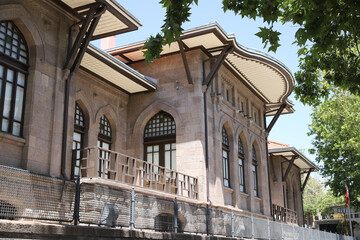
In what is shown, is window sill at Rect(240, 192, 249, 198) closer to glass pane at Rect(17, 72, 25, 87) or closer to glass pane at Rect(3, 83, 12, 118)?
glass pane at Rect(17, 72, 25, 87)

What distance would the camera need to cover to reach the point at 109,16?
1531 centimetres

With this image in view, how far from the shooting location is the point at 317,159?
1377 inches

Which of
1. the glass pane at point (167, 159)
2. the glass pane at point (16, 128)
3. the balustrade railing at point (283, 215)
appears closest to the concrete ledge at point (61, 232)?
the glass pane at point (16, 128)

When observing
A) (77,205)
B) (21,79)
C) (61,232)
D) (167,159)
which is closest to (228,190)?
(167,159)

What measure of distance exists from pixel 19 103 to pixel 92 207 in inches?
236

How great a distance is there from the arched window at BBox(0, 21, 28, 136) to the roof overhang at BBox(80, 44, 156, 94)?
3.02 metres

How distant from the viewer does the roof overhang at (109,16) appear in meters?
14.5

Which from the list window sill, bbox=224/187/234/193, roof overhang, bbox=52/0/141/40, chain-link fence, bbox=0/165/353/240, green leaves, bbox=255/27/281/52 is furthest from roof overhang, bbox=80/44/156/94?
green leaves, bbox=255/27/281/52

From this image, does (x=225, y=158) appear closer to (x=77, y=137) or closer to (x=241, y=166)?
(x=241, y=166)

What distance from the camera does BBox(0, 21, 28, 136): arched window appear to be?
506 inches

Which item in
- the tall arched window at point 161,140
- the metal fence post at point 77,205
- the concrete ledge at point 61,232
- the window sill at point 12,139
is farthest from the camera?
the tall arched window at point 161,140

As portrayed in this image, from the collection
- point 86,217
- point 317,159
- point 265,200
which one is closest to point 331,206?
point 317,159

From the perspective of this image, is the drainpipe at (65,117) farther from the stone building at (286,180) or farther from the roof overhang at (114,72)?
the stone building at (286,180)

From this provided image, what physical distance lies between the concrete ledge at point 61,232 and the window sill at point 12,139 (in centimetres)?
507
